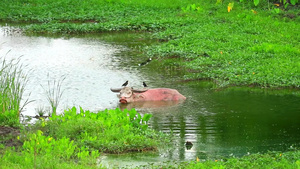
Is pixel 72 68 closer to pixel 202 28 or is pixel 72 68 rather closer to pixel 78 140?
pixel 202 28

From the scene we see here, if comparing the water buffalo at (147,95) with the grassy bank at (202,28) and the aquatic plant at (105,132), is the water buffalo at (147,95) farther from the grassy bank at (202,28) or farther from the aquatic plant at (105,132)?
the aquatic plant at (105,132)

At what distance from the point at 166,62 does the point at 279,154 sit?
8.64m

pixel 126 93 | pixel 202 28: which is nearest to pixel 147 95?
pixel 126 93

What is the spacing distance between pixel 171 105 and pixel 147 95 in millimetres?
831

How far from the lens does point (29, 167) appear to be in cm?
708

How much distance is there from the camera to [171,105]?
12.4 m

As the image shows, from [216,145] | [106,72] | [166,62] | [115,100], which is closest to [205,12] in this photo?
[166,62]

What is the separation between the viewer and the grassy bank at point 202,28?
15.1 meters

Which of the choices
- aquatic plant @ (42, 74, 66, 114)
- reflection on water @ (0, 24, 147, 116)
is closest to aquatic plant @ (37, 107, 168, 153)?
aquatic plant @ (42, 74, 66, 114)

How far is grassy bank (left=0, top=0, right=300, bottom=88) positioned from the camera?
49.6 ft

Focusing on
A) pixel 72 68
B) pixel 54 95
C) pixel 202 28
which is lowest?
pixel 54 95

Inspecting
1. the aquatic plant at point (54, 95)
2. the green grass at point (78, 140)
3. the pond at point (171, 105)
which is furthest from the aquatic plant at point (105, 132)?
the aquatic plant at point (54, 95)

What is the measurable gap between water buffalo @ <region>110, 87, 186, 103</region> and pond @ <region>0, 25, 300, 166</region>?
0.18 metres

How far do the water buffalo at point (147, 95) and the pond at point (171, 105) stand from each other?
0.61 ft
